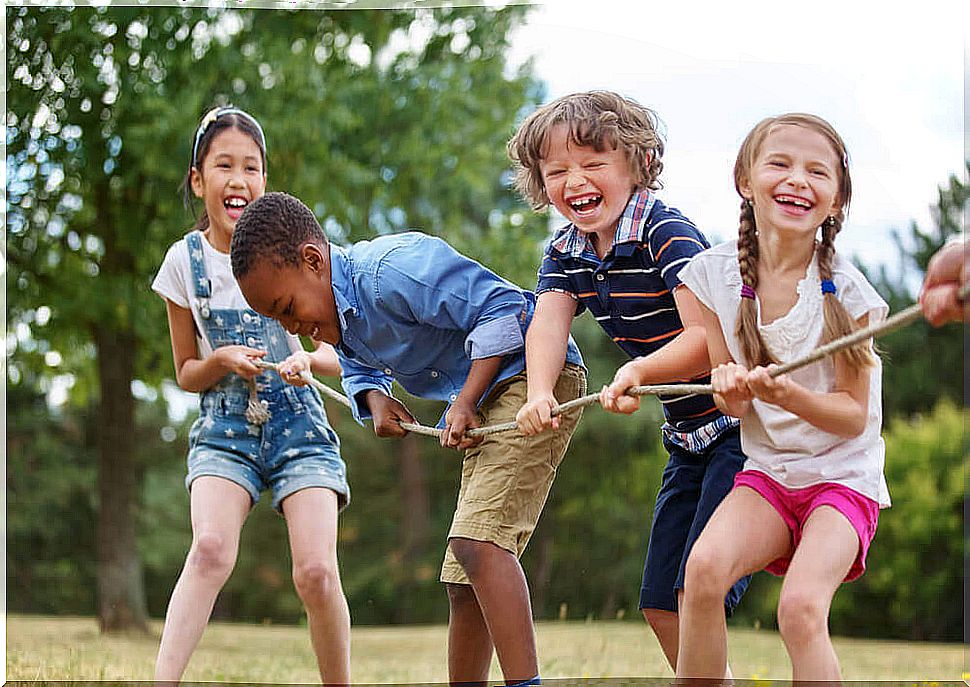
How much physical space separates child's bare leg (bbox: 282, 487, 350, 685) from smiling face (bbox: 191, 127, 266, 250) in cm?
64

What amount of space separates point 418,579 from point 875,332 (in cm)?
854

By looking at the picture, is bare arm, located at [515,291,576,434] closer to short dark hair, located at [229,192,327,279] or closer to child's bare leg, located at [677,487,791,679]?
child's bare leg, located at [677,487,791,679]

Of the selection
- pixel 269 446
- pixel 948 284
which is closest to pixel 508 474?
pixel 269 446

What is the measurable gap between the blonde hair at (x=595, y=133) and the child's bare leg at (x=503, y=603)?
68 cm

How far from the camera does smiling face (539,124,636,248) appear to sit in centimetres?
212

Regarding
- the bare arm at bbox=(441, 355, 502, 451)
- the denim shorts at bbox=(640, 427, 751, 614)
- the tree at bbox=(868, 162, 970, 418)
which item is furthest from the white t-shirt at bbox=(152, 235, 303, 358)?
the tree at bbox=(868, 162, 970, 418)

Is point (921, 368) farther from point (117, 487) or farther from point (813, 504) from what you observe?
point (813, 504)

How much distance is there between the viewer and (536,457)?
2123mm

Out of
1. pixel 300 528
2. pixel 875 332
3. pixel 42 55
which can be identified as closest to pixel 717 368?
pixel 875 332

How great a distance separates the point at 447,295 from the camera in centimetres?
215

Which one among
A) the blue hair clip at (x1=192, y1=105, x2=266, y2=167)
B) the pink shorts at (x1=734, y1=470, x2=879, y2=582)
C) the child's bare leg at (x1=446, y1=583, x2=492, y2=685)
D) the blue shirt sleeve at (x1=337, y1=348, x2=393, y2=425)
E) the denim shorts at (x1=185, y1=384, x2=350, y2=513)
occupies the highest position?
the blue hair clip at (x1=192, y1=105, x2=266, y2=167)

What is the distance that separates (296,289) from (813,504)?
977 mm

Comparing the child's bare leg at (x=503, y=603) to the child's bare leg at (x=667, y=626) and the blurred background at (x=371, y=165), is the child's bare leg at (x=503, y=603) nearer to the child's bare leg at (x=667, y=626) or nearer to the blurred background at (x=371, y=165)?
the child's bare leg at (x=667, y=626)

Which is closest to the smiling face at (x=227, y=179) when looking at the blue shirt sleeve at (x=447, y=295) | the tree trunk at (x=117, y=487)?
the blue shirt sleeve at (x=447, y=295)
